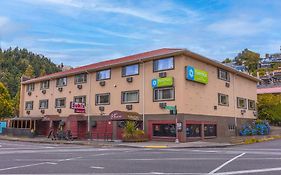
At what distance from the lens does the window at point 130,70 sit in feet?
Result: 119

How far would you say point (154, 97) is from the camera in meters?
33.9

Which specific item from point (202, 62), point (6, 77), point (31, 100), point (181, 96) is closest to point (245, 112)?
point (202, 62)

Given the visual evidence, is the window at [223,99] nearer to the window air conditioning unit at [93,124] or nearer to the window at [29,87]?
the window air conditioning unit at [93,124]

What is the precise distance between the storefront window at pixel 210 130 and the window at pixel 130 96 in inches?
302

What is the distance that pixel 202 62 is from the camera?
35.5 metres

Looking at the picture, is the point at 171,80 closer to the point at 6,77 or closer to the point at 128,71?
the point at 128,71

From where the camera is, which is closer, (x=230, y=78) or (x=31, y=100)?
(x=230, y=78)

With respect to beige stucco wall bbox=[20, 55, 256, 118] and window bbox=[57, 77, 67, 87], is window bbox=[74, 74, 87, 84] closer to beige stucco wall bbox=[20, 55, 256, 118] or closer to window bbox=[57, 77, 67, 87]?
beige stucco wall bbox=[20, 55, 256, 118]

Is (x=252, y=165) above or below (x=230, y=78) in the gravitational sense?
below

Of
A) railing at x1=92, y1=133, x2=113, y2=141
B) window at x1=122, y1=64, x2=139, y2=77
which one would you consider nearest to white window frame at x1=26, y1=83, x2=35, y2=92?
railing at x1=92, y1=133, x2=113, y2=141

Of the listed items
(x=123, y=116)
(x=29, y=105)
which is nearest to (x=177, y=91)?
(x=123, y=116)

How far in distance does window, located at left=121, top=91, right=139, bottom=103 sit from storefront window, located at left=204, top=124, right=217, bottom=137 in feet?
25.2

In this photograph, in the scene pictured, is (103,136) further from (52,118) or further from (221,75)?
→ (221,75)

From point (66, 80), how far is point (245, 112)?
23750 millimetres
